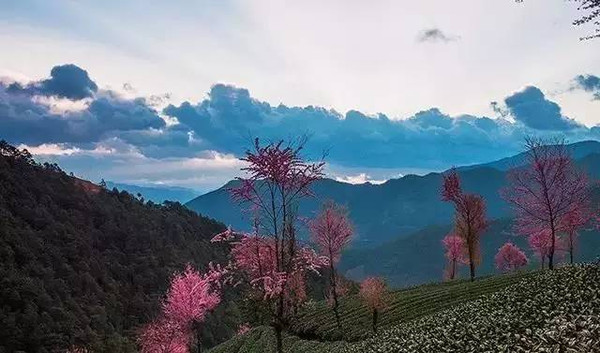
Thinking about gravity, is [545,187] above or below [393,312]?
above

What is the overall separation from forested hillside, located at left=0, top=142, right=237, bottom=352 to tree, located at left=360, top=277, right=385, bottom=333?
66.5 m

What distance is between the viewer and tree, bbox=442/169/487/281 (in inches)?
2795

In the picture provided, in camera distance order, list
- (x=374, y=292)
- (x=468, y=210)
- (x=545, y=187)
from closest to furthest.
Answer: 1. (x=374, y=292)
2. (x=545, y=187)
3. (x=468, y=210)

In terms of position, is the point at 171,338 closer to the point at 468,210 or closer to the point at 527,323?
the point at 468,210

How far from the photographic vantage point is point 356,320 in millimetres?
58656

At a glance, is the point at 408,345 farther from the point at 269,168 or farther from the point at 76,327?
the point at 76,327

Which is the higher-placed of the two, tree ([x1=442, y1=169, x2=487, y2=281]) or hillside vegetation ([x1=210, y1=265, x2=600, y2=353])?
tree ([x1=442, y1=169, x2=487, y2=281])

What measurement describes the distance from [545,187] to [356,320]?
24210 mm

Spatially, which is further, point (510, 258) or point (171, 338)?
point (510, 258)

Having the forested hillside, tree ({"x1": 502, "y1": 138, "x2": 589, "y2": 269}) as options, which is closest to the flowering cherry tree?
the forested hillside

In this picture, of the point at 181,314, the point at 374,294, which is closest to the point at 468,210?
the point at 374,294

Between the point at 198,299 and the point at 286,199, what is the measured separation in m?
50.3

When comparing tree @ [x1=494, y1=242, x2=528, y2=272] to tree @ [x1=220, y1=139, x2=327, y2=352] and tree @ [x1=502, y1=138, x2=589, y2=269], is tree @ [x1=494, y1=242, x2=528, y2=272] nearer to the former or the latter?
tree @ [x1=502, y1=138, x2=589, y2=269]

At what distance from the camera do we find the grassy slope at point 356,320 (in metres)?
50.3
